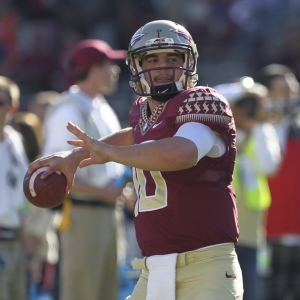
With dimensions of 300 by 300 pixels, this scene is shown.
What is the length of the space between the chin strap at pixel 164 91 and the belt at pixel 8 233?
2254 millimetres

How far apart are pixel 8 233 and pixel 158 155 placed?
253cm

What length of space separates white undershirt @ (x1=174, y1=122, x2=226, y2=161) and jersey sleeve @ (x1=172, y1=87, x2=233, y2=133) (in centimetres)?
3

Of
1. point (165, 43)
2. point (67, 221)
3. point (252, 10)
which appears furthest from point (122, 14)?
point (165, 43)

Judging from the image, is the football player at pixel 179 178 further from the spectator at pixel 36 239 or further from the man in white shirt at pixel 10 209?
the spectator at pixel 36 239

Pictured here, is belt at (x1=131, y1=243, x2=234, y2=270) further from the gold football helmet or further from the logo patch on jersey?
the gold football helmet

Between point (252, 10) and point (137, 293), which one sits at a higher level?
point (252, 10)

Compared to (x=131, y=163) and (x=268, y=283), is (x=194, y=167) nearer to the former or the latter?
(x=131, y=163)

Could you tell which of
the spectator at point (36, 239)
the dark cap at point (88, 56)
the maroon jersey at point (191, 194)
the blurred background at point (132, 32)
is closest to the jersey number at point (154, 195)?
the maroon jersey at point (191, 194)

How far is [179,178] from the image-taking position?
11.7 feet

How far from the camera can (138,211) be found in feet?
12.2

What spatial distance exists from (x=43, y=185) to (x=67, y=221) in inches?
85.8

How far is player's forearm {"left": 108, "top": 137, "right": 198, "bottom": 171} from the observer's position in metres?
3.35

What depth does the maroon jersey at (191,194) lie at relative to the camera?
3.55 m

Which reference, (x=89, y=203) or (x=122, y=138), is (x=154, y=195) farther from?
(x=89, y=203)
